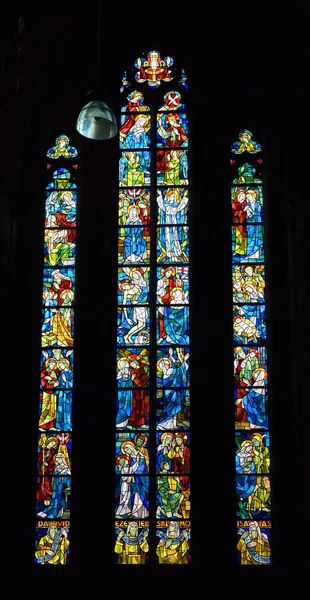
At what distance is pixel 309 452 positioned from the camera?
35.3 feet

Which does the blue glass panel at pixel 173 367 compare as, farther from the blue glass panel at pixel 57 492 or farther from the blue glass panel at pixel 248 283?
the blue glass panel at pixel 57 492

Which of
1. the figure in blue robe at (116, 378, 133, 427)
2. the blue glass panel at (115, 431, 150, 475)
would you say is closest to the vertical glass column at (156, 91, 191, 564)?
the blue glass panel at (115, 431, 150, 475)

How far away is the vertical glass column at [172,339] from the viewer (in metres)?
11.0

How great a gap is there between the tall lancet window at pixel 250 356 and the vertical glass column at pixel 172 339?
0.51 meters

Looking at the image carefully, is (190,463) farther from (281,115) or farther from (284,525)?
(281,115)

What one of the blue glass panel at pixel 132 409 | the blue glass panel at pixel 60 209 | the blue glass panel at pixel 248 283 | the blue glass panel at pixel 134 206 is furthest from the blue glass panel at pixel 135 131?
the blue glass panel at pixel 132 409

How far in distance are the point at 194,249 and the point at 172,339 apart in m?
0.96

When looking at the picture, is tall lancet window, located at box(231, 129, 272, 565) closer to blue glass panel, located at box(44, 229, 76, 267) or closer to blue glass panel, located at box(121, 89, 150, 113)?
blue glass panel, located at box(121, 89, 150, 113)

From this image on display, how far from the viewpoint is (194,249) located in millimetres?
11648

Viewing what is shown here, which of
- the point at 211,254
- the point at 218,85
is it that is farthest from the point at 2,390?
the point at 218,85

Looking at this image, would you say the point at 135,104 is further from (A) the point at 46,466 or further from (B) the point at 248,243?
(A) the point at 46,466

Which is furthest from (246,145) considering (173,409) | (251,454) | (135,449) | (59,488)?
(59,488)

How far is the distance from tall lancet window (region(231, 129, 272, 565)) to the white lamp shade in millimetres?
2852

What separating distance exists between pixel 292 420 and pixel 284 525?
101 cm
